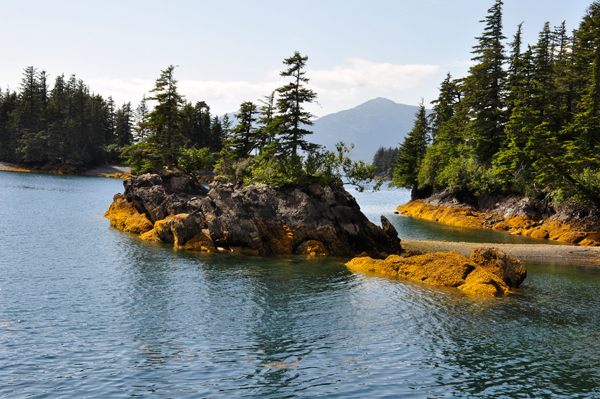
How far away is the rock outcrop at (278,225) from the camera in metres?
37.6

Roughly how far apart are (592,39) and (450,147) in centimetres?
2710

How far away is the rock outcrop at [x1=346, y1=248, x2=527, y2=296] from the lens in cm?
2652

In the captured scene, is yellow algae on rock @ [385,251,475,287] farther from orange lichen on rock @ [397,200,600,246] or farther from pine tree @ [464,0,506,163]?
pine tree @ [464,0,506,163]

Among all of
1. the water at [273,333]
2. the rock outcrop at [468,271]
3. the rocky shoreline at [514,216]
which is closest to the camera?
the water at [273,333]

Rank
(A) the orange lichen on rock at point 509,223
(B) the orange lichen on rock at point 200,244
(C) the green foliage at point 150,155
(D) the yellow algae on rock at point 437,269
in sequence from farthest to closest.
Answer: (C) the green foliage at point 150,155
(A) the orange lichen on rock at point 509,223
(B) the orange lichen on rock at point 200,244
(D) the yellow algae on rock at point 437,269

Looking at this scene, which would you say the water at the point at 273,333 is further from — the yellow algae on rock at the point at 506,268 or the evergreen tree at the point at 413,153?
the evergreen tree at the point at 413,153

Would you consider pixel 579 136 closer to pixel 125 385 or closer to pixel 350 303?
pixel 350 303

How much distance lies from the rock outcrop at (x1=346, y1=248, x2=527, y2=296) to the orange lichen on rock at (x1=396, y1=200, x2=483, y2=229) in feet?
111

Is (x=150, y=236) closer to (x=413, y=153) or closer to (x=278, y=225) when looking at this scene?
(x=278, y=225)

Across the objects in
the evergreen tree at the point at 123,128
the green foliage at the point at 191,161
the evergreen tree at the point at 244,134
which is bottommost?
the green foliage at the point at 191,161

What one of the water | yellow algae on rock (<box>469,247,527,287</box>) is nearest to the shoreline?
the water

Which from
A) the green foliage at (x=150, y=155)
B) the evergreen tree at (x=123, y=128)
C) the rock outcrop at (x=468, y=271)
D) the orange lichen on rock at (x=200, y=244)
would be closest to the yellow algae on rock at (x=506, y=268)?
the rock outcrop at (x=468, y=271)

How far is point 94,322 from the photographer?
17.8 meters

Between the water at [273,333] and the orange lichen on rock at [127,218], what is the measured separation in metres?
13.1
